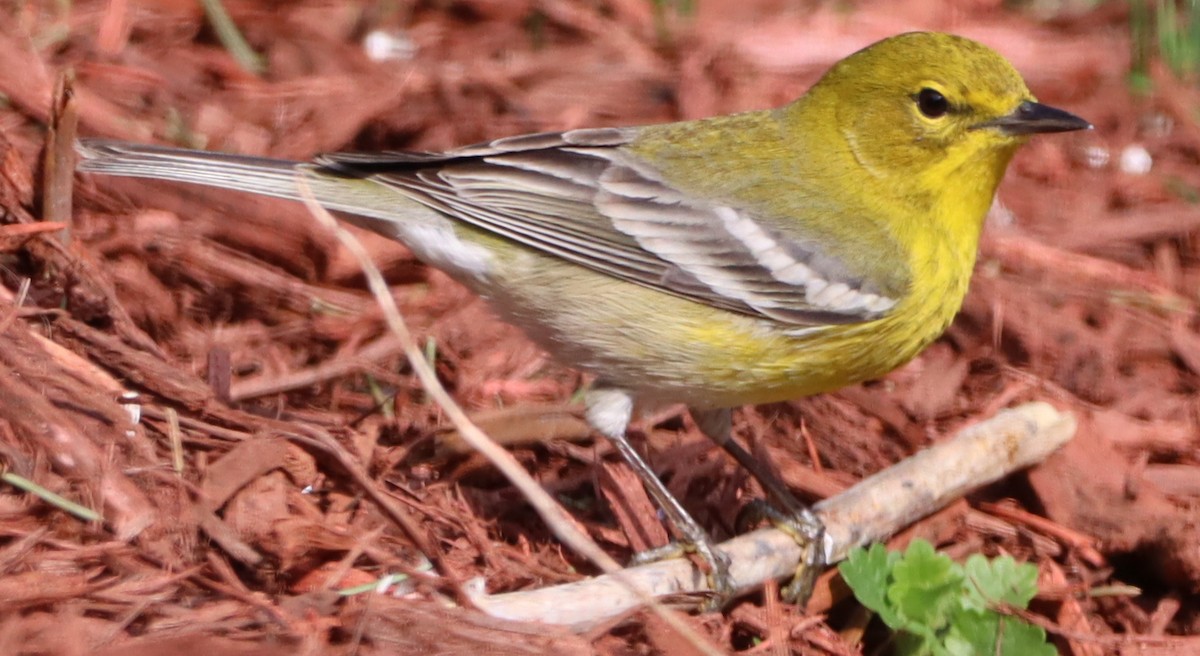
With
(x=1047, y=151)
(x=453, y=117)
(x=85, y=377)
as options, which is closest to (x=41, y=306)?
(x=85, y=377)

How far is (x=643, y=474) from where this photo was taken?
15.8 feet

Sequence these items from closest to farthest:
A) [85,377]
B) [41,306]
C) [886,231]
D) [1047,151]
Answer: [85,377]
[41,306]
[886,231]
[1047,151]

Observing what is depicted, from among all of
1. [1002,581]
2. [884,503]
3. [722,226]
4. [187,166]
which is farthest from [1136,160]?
[187,166]

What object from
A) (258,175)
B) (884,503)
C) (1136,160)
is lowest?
(884,503)

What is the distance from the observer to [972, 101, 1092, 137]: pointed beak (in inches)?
178

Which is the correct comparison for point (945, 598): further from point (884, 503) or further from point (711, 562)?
point (711, 562)

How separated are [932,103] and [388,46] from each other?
135 inches

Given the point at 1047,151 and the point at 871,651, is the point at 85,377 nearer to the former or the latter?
the point at 871,651

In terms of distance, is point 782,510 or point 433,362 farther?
point 433,362

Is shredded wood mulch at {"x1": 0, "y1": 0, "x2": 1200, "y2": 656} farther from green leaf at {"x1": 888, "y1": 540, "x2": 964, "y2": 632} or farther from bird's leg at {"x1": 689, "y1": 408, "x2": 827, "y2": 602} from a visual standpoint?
green leaf at {"x1": 888, "y1": 540, "x2": 964, "y2": 632}

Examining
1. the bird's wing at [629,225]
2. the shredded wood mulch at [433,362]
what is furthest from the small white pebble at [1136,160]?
the bird's wing at [629,225]

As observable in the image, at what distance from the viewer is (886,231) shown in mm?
4883

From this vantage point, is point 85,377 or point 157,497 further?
point 85,377

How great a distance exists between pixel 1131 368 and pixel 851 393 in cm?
126
